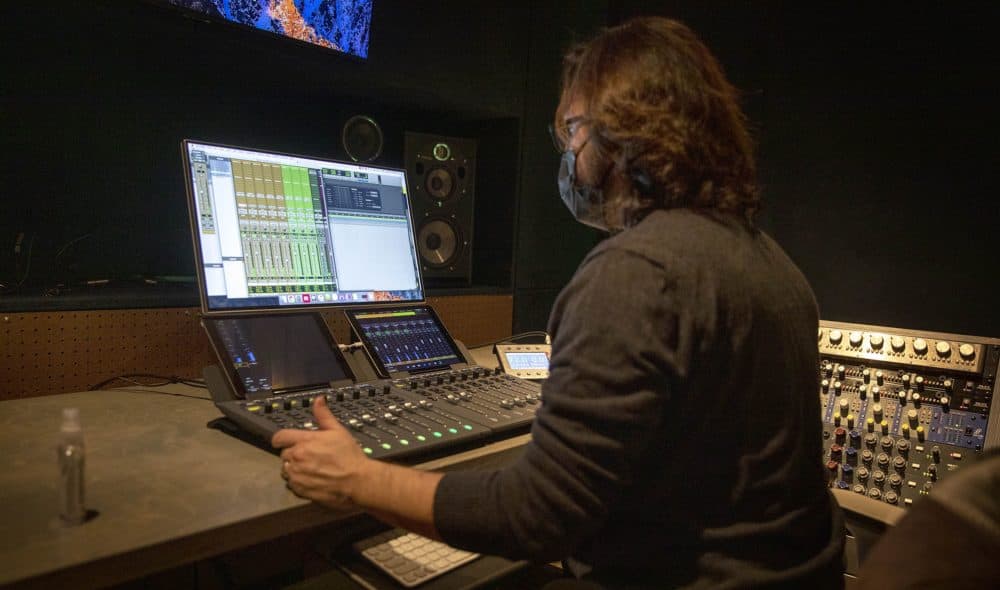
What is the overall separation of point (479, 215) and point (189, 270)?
95 cm

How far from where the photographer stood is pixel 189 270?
5.75 feet

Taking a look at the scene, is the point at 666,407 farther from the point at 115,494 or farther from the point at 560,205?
the point at 560,205

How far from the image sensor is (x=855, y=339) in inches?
56.8

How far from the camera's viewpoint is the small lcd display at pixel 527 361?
1588mm

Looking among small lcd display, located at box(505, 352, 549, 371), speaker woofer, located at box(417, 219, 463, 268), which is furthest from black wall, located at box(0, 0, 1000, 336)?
small lcd display, located at box(505, 352, 549, 371)

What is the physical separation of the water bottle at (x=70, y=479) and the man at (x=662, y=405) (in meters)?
0.22

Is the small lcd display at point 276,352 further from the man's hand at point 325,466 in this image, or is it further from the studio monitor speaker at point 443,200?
the studio monitor speaker at point 443,200

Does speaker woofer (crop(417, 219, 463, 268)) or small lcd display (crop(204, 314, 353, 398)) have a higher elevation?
speaker woofer (crop(417, 219, 463, 268))

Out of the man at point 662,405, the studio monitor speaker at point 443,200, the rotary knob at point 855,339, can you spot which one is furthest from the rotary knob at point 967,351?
→ the studio monitor speaker at point 443,200

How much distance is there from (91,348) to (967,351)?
68.8 inches

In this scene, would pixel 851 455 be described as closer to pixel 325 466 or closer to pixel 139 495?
pixel 325 466

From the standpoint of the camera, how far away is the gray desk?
0.62m

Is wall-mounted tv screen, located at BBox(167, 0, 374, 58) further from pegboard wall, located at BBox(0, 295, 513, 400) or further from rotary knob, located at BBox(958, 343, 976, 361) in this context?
rotary knob, located at BBox(958, 343, 976, 361)

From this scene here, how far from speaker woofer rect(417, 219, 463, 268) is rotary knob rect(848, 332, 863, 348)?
111cm
